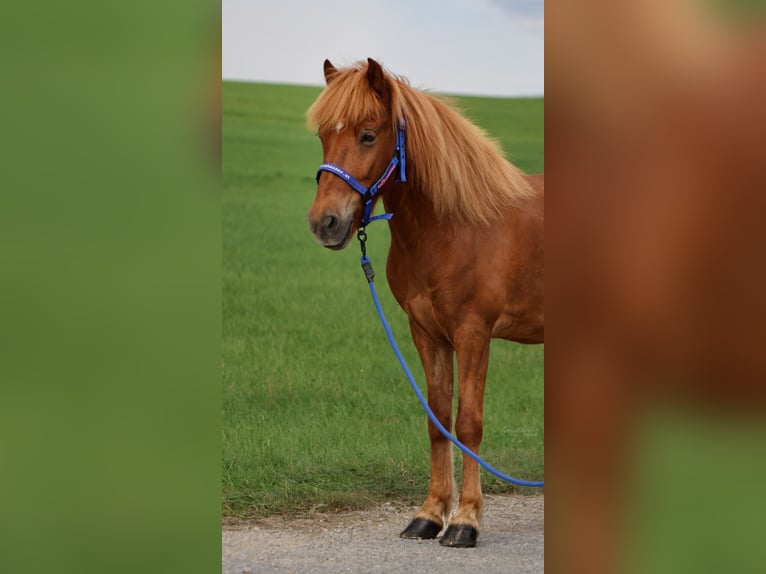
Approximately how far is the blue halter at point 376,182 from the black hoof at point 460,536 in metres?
1.41

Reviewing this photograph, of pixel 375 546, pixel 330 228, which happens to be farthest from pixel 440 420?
pixel 330 228

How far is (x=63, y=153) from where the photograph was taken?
1.64m

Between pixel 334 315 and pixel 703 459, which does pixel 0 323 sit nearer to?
pixel 703 459

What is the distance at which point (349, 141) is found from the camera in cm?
316

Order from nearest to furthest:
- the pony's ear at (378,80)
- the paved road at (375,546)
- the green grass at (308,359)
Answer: the paved road at (375,546), the pony's ear at (378,80), the green grass at (308,359)

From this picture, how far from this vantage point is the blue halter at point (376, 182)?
3125mm

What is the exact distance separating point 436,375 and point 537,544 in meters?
0.86

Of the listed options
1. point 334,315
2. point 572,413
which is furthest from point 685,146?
point 334,315

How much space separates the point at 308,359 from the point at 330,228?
2819 mm

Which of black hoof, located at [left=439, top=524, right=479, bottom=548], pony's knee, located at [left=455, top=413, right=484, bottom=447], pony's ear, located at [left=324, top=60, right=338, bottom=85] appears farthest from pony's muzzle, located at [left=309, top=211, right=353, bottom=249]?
black hoof, located at [left=439, top=524, right=479, bottom=548]

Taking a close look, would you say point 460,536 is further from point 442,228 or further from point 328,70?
point 328,70

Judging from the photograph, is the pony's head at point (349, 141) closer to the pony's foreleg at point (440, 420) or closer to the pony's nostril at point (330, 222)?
the pony's nostril at point (330, 222)

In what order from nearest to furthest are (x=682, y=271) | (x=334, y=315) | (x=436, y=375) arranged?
(x=682, y=271), (x=436, y=375), (x=334, y=315)

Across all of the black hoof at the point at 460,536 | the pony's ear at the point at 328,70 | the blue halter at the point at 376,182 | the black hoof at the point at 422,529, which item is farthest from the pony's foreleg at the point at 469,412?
the pony's ear at the point at 328,70
